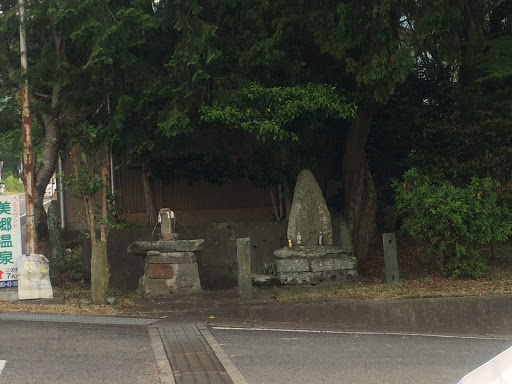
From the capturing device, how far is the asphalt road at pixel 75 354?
19.8ft

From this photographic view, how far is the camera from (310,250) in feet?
34.2

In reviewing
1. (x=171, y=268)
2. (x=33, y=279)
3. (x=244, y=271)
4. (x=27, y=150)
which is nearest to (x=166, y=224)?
(x=171, y=268)

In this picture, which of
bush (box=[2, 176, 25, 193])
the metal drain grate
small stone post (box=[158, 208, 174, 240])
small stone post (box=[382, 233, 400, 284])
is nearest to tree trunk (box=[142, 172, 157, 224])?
small stone post (box=[158, 208, 174, 240])

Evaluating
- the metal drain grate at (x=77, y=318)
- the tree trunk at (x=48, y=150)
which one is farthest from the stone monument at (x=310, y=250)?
the tree trunk at (x=48, y=150)

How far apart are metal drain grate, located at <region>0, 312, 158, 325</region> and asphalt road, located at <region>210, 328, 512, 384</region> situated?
1251 mm

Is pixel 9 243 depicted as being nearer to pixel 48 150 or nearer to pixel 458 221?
pixel 48 150

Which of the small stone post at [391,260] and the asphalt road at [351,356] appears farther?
the small stone post at [391,260]

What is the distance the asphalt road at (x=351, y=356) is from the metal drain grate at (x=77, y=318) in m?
1.25

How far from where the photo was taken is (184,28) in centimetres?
997

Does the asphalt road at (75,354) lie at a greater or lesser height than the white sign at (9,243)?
lesser

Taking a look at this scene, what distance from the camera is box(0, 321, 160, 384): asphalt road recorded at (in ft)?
19.8

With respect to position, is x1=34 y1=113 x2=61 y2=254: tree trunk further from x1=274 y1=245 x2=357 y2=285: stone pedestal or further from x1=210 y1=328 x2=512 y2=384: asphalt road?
x1=210 y1=328 x2=512 y2=384: asphalt road

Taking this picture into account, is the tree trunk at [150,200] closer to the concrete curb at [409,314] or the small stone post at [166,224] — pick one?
the small stone post at [166,224]

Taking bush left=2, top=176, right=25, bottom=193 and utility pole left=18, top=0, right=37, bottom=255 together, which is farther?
bush left=2, top=176, right=25, bottom=193
